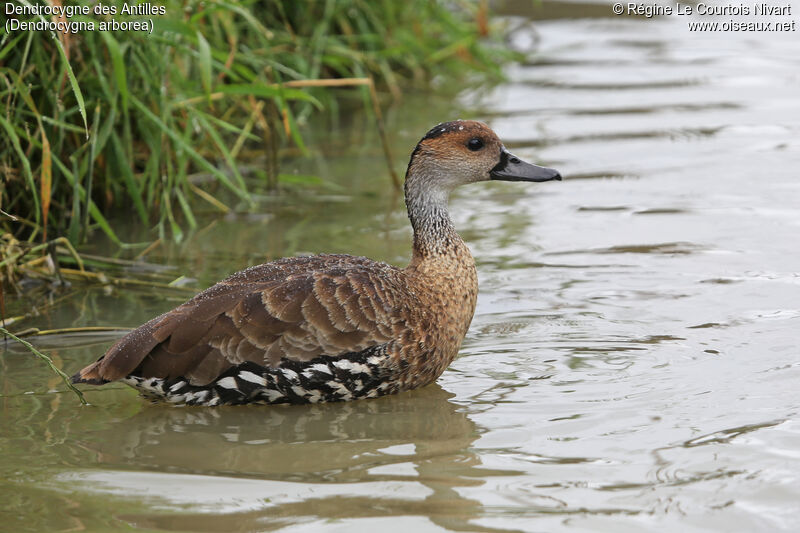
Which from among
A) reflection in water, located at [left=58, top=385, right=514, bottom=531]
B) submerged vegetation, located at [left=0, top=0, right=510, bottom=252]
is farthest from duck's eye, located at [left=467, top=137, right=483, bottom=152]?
submerged vegetation, located at [left=0, top=0, right=510, bottom=252]

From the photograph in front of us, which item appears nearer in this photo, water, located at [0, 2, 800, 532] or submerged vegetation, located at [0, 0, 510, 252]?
water, located at [0, 2, 800, 532]

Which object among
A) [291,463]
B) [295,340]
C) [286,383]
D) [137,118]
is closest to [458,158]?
[295,340]

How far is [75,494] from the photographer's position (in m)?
4.51

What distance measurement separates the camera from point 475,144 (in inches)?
243

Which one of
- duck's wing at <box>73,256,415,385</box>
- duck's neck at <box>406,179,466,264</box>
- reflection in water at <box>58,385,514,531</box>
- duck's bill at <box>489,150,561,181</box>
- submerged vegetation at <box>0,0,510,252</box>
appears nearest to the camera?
reflection in water at <box>58,385,514,531</box>

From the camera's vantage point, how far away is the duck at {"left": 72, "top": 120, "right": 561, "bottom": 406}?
5.26m

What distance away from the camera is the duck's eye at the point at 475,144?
6168 millimetres

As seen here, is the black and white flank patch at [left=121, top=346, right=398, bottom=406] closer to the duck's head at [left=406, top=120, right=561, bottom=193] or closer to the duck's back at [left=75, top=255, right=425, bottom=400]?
the duck's back at [left=75, top=255, right=425, bottom=400]

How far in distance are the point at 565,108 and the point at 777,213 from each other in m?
3.27

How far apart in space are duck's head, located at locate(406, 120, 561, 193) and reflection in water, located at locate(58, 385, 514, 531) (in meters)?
1.16

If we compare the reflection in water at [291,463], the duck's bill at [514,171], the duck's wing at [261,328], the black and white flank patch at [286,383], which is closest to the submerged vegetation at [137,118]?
the duck's wing at [261,328]

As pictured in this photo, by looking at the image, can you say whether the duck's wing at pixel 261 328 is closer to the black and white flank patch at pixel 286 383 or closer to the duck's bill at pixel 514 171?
the black and white flank patch at pixel 286 383

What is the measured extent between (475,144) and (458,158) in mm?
117

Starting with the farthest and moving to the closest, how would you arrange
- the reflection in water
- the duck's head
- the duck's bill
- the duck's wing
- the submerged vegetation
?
the submerged vegetation < the duck's bill < the duck's head < the duck's wing < the reflection in water
